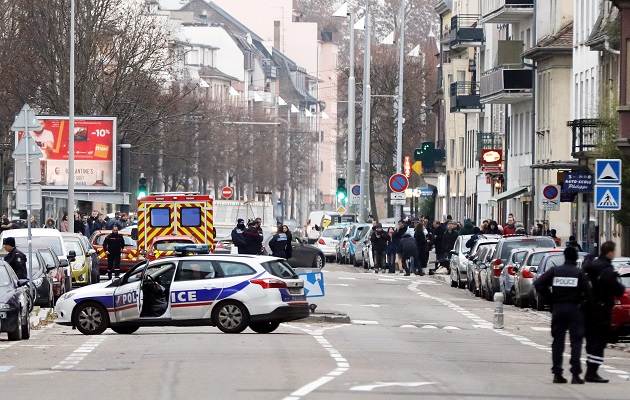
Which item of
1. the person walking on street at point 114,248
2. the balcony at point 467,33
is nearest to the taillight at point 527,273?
the person walking on street at point 114,248

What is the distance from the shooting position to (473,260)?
45.9 m

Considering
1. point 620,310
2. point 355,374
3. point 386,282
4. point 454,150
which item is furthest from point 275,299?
point 454,150

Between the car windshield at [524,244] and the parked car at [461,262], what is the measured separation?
573cm

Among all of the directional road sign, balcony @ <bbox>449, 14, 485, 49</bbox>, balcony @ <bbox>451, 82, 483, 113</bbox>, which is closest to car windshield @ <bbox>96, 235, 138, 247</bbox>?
the directional road sign

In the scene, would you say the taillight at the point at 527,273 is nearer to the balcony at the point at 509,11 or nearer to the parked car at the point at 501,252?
the parked car at the point at 501,252

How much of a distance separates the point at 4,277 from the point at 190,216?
22.1 m

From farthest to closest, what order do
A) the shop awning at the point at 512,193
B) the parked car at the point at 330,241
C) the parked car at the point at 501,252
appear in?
the parked car at the point at 330,241, the shop awning at the point at 512,193, the parked car at the point at 501,252

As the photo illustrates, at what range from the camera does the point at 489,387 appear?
18.5 m

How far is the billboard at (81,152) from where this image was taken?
6264 centimetres

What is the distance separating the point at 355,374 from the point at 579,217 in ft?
133

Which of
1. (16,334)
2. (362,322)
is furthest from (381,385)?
(362,322)

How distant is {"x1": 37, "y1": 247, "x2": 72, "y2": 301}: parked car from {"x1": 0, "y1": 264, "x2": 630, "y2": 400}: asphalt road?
19.8ft

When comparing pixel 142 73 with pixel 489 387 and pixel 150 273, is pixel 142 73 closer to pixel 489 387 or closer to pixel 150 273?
pixel 150 273

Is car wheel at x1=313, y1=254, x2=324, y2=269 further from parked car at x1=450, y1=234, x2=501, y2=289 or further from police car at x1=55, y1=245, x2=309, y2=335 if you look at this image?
police car at x1=55, y1=245, x2=309, y2=335
